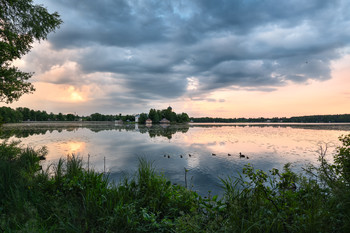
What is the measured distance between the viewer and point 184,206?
5.53m

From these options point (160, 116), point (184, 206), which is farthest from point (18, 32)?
point (160, 116)

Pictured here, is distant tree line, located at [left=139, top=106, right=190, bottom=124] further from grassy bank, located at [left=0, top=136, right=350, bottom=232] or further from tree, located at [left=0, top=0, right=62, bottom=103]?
grassy bank, located at [left=0, top=136, right=350, bottom=232]

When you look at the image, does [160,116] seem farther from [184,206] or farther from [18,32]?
[184,206]

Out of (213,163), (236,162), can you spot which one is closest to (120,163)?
(213,163)

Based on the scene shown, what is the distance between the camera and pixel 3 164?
6.44 metres

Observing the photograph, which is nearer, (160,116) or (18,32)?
(18,32)

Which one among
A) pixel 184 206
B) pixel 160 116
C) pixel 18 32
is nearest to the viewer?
pixel 184 206

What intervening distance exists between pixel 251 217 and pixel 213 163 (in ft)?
57.9

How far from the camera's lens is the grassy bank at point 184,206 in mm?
3161

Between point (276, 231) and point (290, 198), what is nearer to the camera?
point (276, 231)

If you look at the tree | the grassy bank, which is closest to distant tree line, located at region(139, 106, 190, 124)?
the tree

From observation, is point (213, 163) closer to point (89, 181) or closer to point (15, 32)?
point (89, 181)

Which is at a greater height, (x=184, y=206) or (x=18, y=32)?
(x=18, y=32)

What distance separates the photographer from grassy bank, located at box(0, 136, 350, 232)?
10.4 ft
